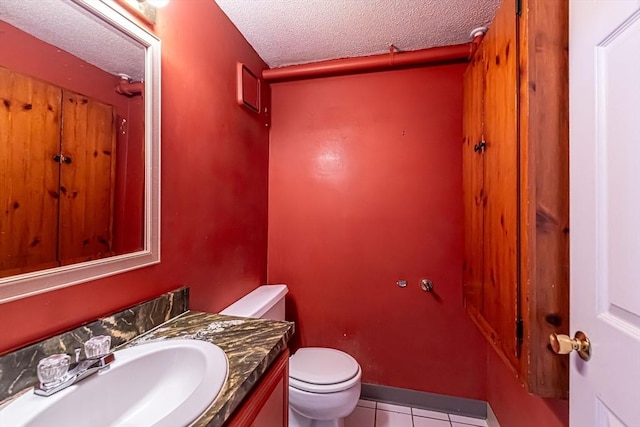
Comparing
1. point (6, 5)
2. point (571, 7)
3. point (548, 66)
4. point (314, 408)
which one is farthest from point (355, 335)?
point (6, 5)

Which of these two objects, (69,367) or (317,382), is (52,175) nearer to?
(69,367)

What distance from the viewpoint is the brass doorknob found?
0.62 m

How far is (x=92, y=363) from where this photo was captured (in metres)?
0.66

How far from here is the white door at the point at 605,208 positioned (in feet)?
1.68

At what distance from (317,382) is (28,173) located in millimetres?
1319

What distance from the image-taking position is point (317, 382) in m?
1.31

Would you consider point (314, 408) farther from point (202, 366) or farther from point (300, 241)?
point (300, 241)

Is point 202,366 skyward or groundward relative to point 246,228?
groundward

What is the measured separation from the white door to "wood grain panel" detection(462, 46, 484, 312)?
53 centimetres

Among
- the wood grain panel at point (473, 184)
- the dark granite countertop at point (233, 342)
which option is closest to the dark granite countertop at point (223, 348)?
the dark granite countertop at point (233, 342)

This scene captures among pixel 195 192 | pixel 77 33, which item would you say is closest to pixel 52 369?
pixel 195 192

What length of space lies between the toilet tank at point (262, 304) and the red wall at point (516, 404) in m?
1.19

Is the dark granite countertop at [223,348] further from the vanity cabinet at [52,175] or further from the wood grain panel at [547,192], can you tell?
the wood grain panel at [547,192]

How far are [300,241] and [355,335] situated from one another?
732 millimetres
